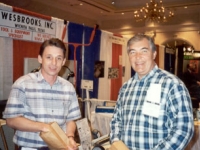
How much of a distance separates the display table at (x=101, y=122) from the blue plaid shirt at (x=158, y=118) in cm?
163

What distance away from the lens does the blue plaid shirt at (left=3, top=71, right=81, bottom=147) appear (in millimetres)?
1504

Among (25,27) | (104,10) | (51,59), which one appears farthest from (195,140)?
(104,10)

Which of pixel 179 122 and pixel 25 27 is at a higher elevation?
pixel 25 27

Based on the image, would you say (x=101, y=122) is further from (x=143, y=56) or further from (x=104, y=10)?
(x=104, y=10)

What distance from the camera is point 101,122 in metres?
3.42

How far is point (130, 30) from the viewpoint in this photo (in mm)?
10922

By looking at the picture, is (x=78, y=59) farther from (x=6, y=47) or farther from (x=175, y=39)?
(x=175, y=39)

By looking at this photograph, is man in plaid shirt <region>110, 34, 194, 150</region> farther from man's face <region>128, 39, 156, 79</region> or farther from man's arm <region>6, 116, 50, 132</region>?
man's arm <region>6, 116, 50, 132</region>

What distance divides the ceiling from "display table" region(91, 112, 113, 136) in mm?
5584

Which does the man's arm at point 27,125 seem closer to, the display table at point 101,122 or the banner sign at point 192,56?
the display table at point 101,122

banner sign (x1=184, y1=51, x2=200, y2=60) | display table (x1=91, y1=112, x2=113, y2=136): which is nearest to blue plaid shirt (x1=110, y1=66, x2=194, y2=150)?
display table (x1=91, y1=112, x2=113, y2=136)

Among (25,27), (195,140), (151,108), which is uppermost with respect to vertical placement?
(25,27)

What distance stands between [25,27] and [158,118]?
1888 mm

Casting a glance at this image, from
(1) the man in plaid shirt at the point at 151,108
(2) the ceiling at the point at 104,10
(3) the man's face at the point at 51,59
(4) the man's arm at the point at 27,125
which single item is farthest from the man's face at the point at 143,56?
(2) the ceiling at the point at 104,10
